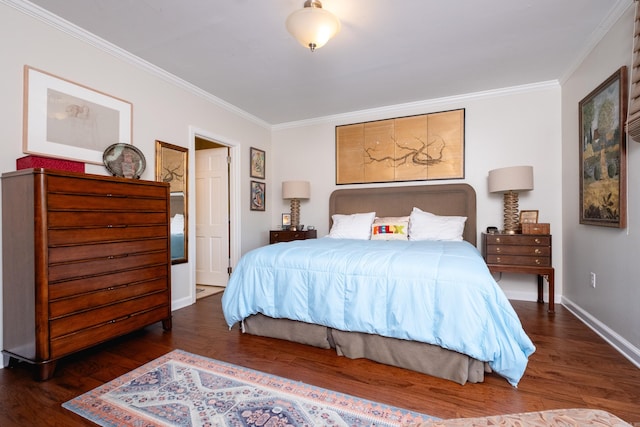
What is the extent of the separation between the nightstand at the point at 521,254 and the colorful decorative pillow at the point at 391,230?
88 cm

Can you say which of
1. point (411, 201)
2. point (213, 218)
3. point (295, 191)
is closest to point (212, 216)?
point (213, 218)

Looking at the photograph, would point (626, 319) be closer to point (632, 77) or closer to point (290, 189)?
point (632, 77)

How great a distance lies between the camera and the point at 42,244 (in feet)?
5.84

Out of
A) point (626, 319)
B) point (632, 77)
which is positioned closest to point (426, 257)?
point (626, 319)

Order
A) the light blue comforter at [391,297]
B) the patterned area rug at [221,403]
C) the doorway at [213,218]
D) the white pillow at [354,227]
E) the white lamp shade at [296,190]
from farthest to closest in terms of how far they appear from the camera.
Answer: the white lamp shade at [296,190]
the doorway at [213,218]
the white pillow at [354,227]
the light blue comforter at [391,297]
the patterned area rug at [221,403]

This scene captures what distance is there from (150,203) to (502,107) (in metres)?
4.05

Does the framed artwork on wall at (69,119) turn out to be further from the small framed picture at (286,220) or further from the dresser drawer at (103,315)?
the small framed picture at (286,220)

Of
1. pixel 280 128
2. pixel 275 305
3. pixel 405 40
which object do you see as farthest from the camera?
pixel 280 128

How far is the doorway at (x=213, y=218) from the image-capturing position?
4230 millimetres

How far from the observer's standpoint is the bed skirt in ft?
5.81

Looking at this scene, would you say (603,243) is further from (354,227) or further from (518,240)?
(354,227)

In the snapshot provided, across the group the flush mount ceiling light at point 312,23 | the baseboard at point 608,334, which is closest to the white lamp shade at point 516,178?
the baseboard at point 608,334

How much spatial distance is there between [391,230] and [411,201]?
0.71 metres

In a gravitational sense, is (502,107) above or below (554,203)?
above
